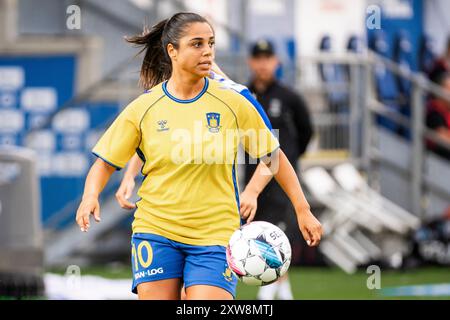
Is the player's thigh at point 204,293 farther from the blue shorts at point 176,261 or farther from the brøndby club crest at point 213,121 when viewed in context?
the brøndby club crest at point 213,121

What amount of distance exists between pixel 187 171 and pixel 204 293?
65 cm

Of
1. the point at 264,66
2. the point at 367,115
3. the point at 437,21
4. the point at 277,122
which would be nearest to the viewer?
the point at 264,66

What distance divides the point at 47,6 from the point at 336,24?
4.01 meters

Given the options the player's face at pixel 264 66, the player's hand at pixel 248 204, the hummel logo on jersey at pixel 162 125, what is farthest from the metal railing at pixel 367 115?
the hummel logo on jersey at pixel 162 125

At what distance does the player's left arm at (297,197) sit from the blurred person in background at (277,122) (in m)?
3.77

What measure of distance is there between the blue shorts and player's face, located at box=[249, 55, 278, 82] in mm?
4373

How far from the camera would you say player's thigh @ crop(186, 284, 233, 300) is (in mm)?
6383

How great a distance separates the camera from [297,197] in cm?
667

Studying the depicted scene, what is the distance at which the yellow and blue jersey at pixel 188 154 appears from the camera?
652 cm

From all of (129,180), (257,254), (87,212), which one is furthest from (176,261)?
(129,180)

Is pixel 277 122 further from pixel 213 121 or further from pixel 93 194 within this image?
pixel 93 194

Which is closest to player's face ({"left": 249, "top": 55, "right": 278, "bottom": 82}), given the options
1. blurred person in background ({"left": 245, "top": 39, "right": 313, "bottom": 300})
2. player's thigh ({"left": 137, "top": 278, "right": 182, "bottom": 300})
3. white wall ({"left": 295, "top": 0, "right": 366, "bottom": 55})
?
blurred person in background ({"left": 245, "top": 39, "right": 313, "bottom": 300})
